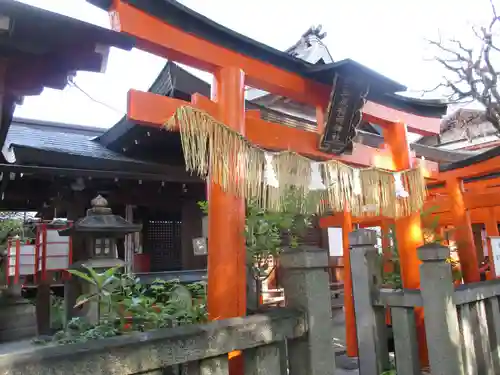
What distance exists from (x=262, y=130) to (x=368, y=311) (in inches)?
91.4

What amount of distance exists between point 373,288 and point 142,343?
3.19 meters

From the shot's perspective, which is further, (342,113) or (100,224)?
(100,224)

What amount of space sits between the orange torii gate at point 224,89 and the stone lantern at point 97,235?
91.0 inches

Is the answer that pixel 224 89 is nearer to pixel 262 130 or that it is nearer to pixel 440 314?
pixel 262 130

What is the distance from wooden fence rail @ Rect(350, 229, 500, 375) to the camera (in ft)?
12.3

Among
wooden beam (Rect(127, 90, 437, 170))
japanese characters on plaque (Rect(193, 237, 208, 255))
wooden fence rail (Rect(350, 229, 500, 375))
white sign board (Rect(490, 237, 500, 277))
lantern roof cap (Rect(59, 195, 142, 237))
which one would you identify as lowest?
wooden fence rail (Rect(350, 229, 500, 375))

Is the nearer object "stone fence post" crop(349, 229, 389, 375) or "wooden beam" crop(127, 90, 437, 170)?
"wooden beam" crop(127, 90, 437, 170)

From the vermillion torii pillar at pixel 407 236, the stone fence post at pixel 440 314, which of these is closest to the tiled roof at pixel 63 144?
the vermillion torii pillar at pixel 407 236

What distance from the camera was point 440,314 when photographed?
147 inches

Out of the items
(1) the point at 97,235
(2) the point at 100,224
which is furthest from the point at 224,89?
(1) the point at 97,235

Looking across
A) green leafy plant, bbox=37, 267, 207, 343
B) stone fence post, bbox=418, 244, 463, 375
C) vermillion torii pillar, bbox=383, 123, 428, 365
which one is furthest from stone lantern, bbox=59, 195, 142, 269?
vermillion torii pillar, bbox=383, 123, 428, 365

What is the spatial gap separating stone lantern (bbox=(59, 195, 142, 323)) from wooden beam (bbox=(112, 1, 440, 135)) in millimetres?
2768

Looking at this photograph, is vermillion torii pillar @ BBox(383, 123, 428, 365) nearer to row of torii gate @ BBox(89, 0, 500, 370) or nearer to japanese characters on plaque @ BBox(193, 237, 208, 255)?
row of torii gate @ BBox(89, 0, 500, 370)

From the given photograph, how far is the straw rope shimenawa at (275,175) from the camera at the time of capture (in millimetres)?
3330
